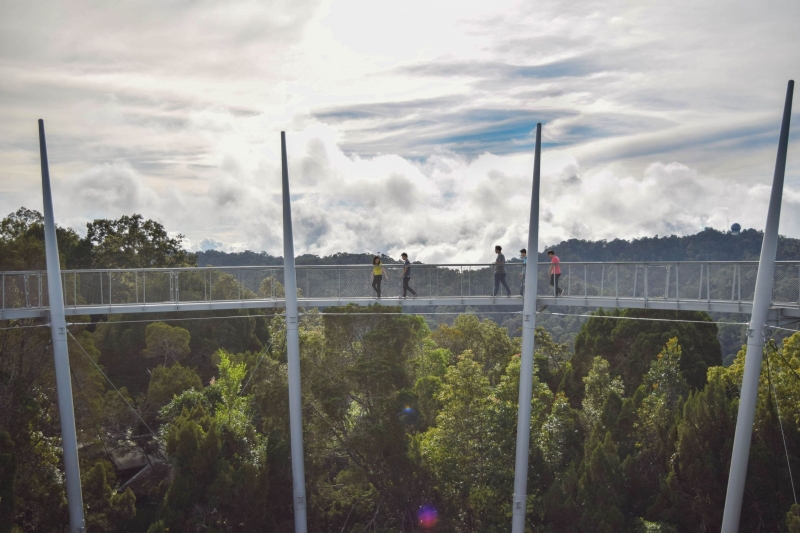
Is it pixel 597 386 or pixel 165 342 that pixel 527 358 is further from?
pixel 165 342

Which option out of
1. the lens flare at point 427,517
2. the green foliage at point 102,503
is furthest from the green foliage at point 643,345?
the green foliage at point 102,503

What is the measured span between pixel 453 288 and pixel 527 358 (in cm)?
534

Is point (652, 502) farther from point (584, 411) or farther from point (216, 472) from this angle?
point (216, 472)

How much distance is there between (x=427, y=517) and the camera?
3528 cm

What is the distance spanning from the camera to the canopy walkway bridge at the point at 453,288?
24156mm

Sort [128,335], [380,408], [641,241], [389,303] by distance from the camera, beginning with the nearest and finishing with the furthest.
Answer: [389,303] < [380,408] < [128,335] < [641,241]

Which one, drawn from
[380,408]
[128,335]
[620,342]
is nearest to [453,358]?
[620,342]

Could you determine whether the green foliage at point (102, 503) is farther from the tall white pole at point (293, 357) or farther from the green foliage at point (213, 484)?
the tall white pole at point (293, 357)

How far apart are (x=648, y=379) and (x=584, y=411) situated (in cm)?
422

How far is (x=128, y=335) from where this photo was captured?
163 feet

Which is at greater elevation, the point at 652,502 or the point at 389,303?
the point at 389,303

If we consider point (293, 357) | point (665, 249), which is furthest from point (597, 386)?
point (665, 249)

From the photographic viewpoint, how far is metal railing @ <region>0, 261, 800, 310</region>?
24.9 meters

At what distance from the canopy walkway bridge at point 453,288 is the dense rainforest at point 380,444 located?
2.20 m
